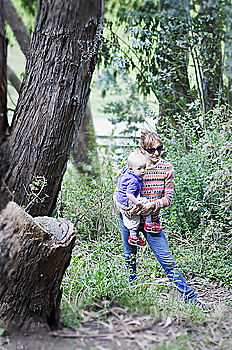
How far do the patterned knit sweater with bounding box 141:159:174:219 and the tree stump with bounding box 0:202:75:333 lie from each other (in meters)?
1.52

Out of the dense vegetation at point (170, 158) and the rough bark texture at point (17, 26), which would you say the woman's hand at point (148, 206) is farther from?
the rough bark texture at point (17, 26)

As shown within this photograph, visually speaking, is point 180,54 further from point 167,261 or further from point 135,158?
point 167,261

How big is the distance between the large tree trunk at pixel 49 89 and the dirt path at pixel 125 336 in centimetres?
104

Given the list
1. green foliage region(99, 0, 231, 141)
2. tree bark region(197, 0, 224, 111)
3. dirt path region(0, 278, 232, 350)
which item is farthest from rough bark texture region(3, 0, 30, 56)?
dirt path region(0, 278, 232, 350)

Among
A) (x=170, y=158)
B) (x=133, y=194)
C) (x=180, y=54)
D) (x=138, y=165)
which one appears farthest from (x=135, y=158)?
(x=180, y=54)

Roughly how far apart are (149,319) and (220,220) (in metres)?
2.78

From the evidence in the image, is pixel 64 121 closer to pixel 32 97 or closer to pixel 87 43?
pixel 32 97

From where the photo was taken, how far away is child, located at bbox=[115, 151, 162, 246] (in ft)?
12.3

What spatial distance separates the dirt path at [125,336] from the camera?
2.16 m

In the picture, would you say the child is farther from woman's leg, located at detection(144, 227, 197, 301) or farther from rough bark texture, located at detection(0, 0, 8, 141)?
rough bark texture, located at detection(0, 0, 8, 141)

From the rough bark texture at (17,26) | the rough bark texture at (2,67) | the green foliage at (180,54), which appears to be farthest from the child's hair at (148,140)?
the rough bark texture at (17,26)

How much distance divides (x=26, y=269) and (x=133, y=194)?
5.09 ft

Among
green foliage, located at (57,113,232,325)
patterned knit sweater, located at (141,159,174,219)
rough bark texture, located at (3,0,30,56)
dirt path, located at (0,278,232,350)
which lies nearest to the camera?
dirt path, located at (0,278,232,350)

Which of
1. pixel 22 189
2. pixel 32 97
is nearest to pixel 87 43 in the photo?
pixel 32 97
